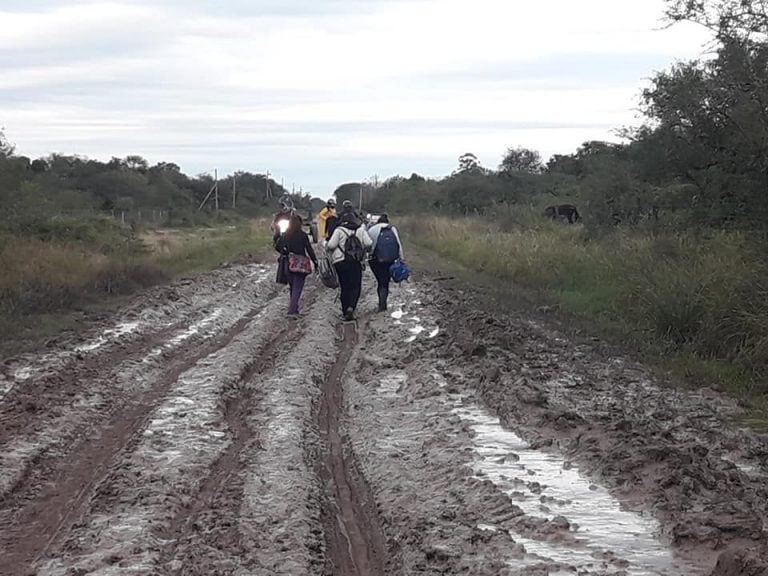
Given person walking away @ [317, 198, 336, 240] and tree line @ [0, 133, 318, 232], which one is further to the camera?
tree line @ [0, 133, 318, 232]

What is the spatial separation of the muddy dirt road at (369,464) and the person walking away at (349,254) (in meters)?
3.11

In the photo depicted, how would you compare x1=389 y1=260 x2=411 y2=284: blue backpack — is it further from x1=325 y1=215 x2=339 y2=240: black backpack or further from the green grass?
the green grass

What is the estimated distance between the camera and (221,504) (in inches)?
259

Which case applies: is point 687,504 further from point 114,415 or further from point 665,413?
point 114,415

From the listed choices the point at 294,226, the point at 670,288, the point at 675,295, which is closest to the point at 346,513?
the point at 675,295

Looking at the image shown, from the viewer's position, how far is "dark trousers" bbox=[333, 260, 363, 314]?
1617 cm

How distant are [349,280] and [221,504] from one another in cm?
983

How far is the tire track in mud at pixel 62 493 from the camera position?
582 cm

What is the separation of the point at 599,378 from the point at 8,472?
6092 millimetres

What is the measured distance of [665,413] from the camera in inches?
352

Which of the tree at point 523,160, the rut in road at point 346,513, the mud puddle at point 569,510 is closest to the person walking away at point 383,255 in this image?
the rut in road at point 346,513

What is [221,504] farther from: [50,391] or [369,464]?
[50,391]

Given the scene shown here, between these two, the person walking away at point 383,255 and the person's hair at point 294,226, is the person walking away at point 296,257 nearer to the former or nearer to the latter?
the person's hair at point 294,226

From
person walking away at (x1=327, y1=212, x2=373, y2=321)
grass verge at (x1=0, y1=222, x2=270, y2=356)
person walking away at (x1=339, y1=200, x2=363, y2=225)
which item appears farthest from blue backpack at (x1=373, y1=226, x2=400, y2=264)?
grass verge at (x1=0, y1=222, x2=270, y2=356)
